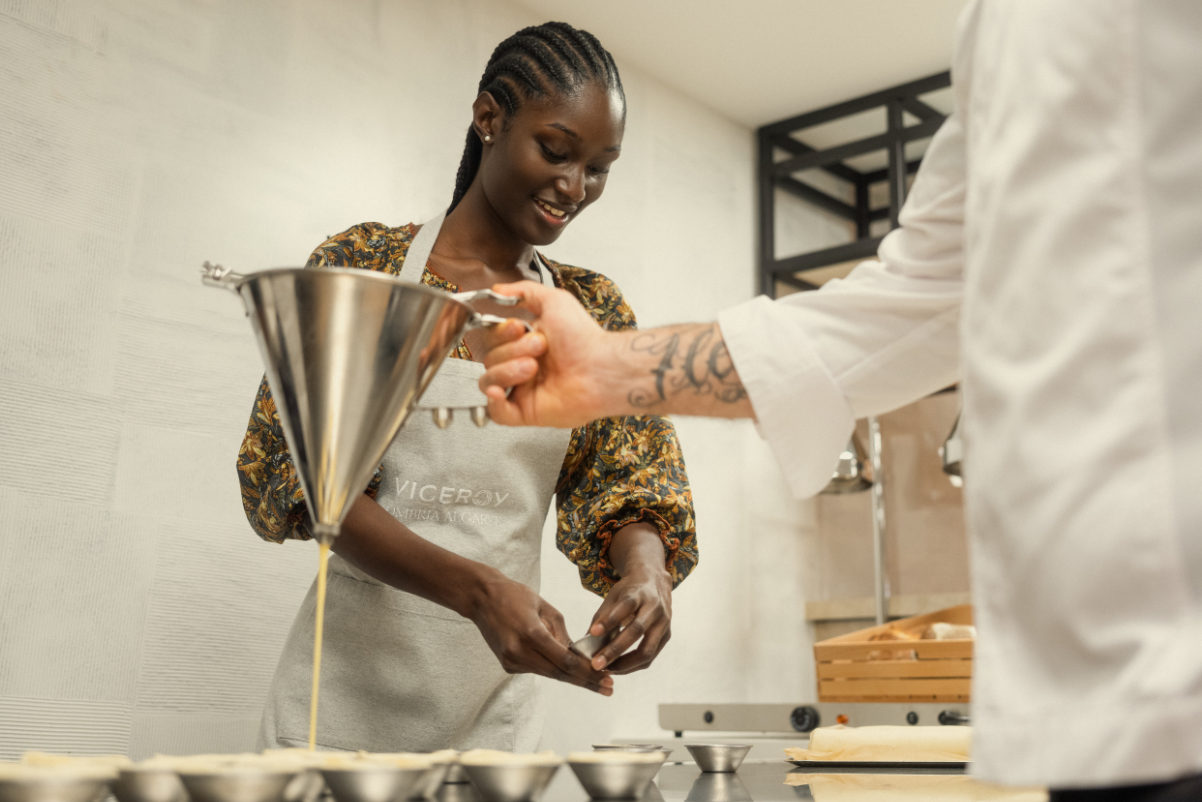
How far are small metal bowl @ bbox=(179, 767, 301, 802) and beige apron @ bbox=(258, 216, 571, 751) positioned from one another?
69 cm

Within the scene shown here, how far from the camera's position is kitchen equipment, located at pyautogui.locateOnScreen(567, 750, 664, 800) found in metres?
0.76

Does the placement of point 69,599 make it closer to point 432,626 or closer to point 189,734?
point 189,734

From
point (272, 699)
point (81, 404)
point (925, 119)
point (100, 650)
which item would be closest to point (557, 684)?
point (100, 650)

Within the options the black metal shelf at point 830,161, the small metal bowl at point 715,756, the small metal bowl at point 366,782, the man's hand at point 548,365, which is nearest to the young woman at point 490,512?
the small metal bowl at point 715,756

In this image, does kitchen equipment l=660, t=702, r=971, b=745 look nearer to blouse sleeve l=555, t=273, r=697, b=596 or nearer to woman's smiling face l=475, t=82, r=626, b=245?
blouse sleeve l=555, t=273, r=697, b=596

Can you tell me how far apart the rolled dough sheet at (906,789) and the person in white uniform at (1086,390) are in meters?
0.36

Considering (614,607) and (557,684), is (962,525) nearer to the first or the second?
(557,684)

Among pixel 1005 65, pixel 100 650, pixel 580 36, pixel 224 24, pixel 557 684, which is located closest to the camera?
pixel 1005 65

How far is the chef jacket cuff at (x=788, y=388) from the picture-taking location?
33.3 inches

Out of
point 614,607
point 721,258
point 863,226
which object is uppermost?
point 863,226

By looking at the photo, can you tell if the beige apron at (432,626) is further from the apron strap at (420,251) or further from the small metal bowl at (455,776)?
the small metal bowl at (455,776)

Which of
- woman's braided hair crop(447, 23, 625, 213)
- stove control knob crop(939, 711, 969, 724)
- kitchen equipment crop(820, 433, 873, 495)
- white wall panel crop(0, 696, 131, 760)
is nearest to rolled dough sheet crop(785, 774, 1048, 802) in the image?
woman's braided hair crop(447, 23, 625, 213)

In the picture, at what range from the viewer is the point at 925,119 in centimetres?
374

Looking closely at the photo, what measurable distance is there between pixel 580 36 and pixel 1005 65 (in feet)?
3.88
